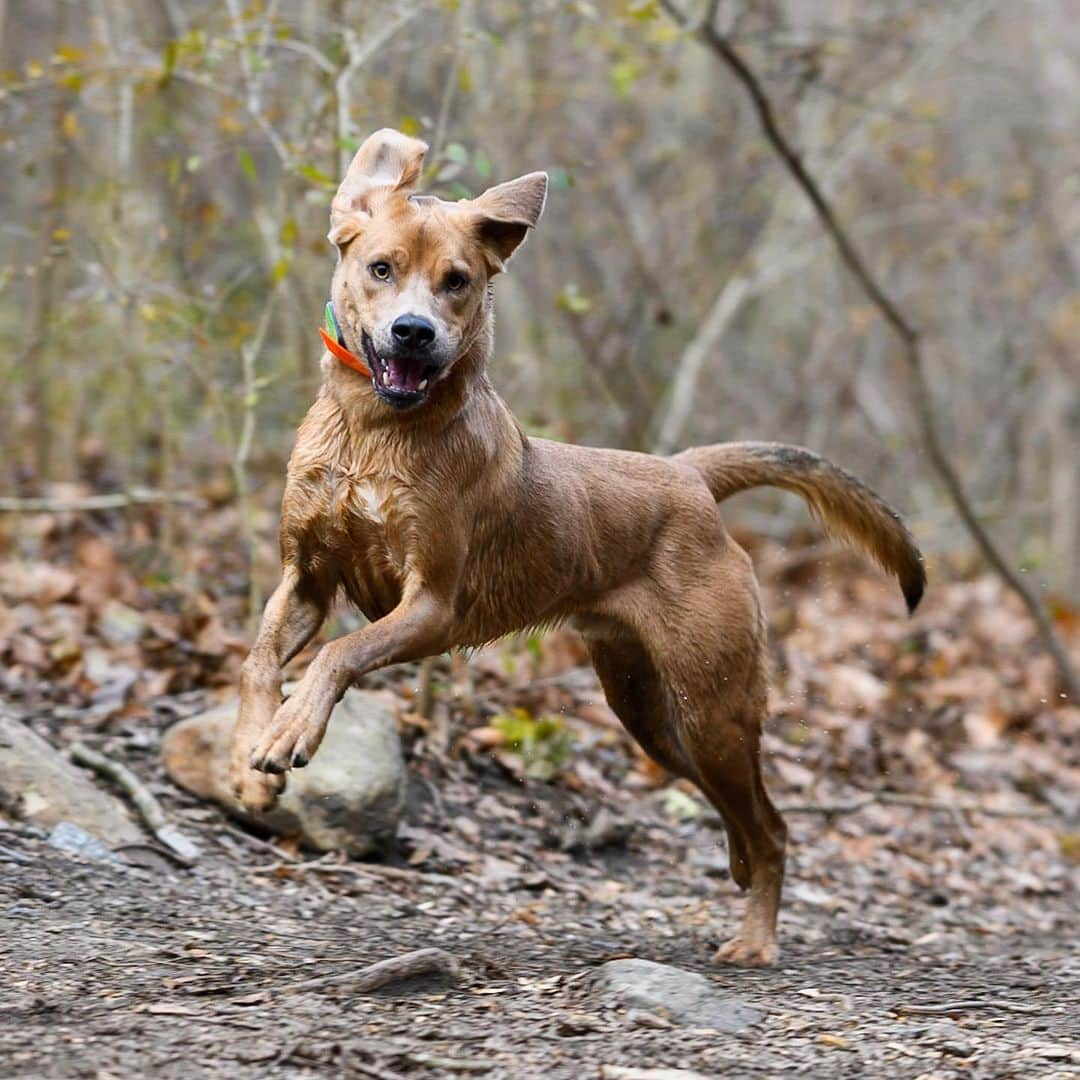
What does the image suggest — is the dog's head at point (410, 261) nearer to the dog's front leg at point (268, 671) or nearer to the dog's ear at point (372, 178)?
the dog's ear at point (372, 178)

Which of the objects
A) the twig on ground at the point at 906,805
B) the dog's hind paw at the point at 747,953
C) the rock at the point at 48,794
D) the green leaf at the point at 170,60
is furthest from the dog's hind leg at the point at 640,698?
the green leaf at the point at 170,60

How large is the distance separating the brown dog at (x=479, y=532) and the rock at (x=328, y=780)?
42.6 inches

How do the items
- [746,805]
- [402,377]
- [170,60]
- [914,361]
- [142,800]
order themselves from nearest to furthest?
[402,377], [746,805], [142,800], [170,60], [914,361]

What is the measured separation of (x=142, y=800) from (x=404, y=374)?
2496 millimetres

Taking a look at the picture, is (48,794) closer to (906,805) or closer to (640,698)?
(640,698)

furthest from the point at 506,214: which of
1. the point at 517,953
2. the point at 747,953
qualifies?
the point at 747,953

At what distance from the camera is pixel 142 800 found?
6699mm

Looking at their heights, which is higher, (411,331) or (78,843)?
(411,331)

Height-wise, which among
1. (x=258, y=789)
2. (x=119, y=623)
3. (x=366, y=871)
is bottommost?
(x=366, y=871)

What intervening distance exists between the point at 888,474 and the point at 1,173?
9985 millimetres

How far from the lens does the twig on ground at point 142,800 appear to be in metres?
6.48

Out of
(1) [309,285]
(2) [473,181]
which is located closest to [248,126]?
(1) [309,285]

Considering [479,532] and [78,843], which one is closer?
[479,532]

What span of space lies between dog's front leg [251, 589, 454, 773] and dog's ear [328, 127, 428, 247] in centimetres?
128
